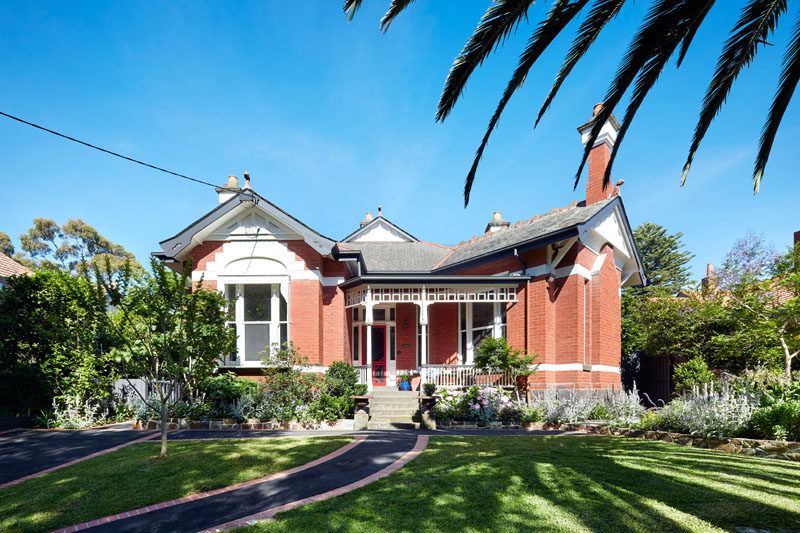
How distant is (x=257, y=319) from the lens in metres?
13.6

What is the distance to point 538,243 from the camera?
1254cm

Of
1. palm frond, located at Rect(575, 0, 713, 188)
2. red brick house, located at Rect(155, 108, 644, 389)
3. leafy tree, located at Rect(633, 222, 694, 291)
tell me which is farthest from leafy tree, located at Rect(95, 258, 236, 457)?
leafy tree, located at Rect(633, 222, 694, 291)

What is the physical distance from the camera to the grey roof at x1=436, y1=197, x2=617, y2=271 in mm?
13219

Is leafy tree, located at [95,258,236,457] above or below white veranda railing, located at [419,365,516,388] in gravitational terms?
above

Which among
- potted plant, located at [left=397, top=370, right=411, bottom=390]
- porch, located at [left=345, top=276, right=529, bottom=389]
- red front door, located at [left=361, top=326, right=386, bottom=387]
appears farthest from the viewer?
red front door, located at [left=361, top=326, right=386, bottom=387]

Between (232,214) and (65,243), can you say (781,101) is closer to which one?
(232,214)

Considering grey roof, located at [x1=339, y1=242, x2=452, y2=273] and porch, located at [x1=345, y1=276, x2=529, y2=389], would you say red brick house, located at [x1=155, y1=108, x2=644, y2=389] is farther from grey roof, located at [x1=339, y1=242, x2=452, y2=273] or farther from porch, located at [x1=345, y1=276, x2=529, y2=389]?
grey roof, located at [x1=339, y1=242, x2=452, y2=273]

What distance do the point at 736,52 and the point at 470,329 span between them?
11.6m

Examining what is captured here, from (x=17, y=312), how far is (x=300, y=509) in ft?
39.0

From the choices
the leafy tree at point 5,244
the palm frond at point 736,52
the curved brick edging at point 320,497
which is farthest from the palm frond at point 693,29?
the leafy tree at point 5,244

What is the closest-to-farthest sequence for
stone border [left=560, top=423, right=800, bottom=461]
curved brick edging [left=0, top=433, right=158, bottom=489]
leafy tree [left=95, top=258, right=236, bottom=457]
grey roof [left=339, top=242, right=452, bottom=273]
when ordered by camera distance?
curved brick edging [left=0, top=433, right=158, bottom=489] < stone border [left=560, top=423, right=800, bottom=461] < leafy tree [left=95, top=258, right=236, bottom=457] < grey roof [left=339, top=242, right=452, bottom=273]

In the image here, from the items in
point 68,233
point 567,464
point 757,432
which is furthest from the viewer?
point 68,233

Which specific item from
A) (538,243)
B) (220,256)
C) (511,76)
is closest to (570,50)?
(511,76)

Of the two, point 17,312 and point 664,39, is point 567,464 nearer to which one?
point 664,39
